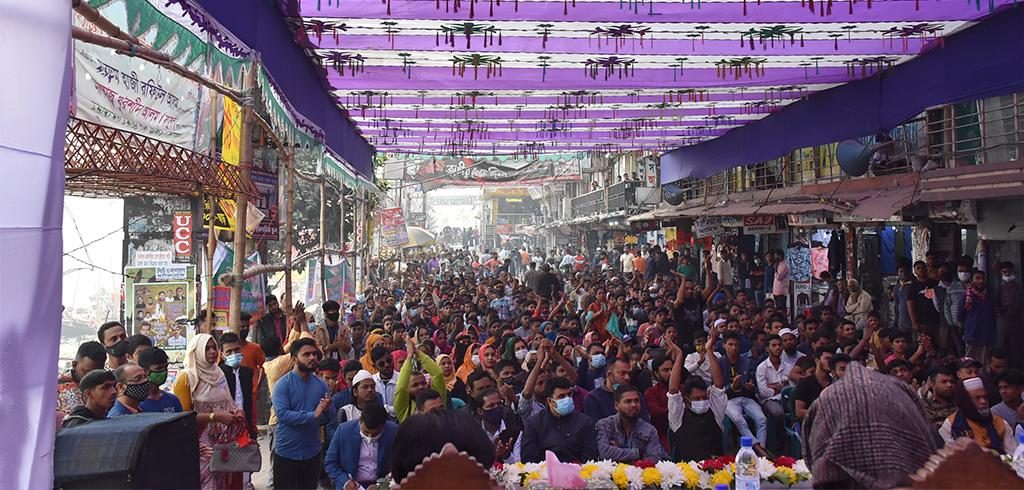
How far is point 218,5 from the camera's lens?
17.1ft

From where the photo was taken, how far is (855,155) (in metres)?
11.8

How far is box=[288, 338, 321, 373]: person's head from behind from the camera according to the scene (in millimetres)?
6199

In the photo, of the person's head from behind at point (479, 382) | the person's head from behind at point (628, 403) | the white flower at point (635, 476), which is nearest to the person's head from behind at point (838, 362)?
the person's head from behind at point (628, 403)

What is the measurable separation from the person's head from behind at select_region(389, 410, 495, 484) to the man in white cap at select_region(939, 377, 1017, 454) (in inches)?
190

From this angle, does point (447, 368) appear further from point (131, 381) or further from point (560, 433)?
point (131, 381)

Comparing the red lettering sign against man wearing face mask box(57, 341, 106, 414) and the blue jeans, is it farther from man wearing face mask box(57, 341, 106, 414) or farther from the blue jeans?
the blue jeans

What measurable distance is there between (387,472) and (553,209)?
162ft

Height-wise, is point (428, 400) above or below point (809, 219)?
below

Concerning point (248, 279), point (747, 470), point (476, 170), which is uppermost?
point (476, 170)

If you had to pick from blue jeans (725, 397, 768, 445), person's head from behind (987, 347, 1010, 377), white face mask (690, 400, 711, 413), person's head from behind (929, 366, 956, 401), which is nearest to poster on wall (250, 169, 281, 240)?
white face mask (690, 400, 711, 413)

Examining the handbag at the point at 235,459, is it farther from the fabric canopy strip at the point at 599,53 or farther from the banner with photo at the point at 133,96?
the fabric canopy strip at the point at 599,53

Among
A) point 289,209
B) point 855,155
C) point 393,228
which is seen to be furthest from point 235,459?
point 393,228

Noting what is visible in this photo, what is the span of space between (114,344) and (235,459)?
2.00 metres

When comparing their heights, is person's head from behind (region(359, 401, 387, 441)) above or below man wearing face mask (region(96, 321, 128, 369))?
below
